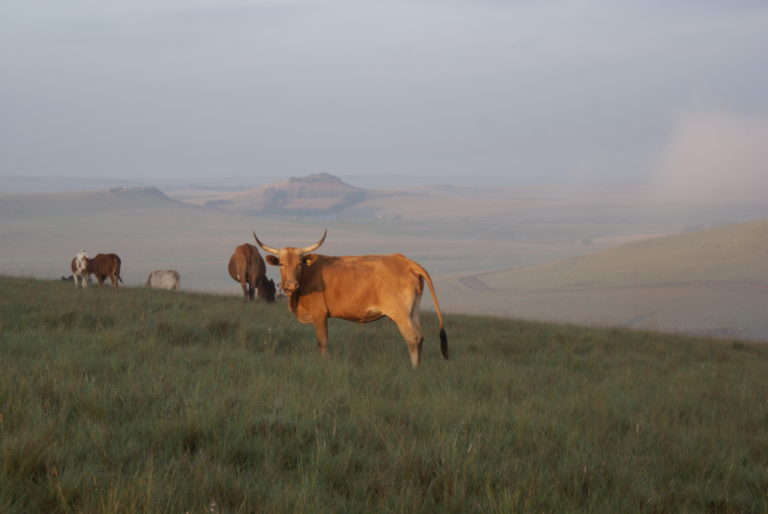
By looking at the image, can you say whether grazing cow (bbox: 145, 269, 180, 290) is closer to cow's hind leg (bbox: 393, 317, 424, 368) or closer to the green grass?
the green grass

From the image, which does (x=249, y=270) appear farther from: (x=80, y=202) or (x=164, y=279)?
(x=80, y=202)

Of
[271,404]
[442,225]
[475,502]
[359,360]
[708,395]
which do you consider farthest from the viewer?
[442,225]

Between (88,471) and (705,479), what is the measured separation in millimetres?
4364

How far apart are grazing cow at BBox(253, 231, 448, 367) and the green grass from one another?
1.79 feet

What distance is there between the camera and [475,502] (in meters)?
3.92

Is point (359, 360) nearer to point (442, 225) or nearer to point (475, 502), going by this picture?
point (475, 502)

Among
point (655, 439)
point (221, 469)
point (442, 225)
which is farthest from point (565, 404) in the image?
point (442, 225)

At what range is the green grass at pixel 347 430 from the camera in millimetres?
3930

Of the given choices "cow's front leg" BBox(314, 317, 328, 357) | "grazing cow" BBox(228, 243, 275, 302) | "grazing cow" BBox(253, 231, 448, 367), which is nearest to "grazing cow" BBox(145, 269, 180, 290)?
"grazing cow" BBox(228, 243, 275, 302)

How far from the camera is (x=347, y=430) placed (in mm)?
5266

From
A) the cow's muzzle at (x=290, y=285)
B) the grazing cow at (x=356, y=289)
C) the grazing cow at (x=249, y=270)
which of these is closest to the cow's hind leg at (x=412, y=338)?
the grazing cow at (x=356, y=289)

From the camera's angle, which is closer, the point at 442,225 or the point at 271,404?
the point at 271,404

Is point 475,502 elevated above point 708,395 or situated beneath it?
elevated above

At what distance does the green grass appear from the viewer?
3.93m
